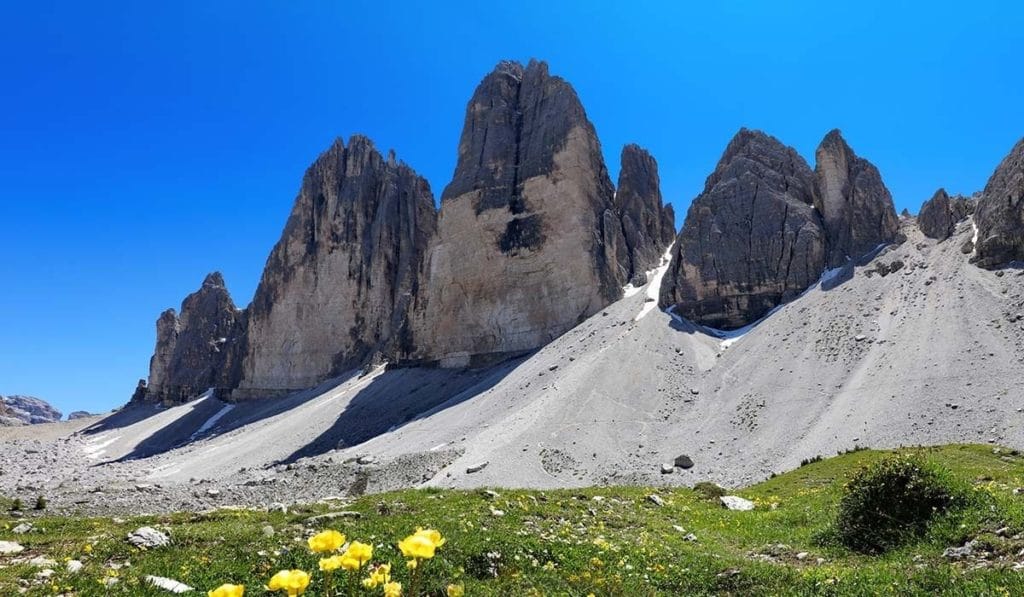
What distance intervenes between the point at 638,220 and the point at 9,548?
91.5m

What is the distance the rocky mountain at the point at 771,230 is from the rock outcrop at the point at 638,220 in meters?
10.1

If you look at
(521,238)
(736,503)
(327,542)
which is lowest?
(736,503)

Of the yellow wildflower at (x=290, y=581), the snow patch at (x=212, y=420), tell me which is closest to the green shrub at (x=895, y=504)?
the yellow wildflower at (x=290, y=581)

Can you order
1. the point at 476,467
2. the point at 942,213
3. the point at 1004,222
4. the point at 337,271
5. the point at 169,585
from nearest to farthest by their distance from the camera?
the point at 169,585 < the point at 476,467 < the point at 1004,222 < the point at 942,213 < the point at 337,271

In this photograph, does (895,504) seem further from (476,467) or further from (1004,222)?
(1004,222)

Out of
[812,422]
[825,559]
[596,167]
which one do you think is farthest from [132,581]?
[596,167]

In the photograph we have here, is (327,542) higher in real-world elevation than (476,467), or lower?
higher

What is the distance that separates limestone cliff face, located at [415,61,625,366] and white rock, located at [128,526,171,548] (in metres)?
69.7

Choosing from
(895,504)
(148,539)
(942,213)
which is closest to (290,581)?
(148,539)

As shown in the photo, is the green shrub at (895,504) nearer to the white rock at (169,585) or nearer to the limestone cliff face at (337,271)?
the white rock at (169,585)

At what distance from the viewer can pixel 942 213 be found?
205ft

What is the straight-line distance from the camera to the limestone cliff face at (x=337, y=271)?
11544 centimetres

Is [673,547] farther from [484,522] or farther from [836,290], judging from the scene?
[836,290]

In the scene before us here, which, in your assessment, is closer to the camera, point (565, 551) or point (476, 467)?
point (565, 551)
